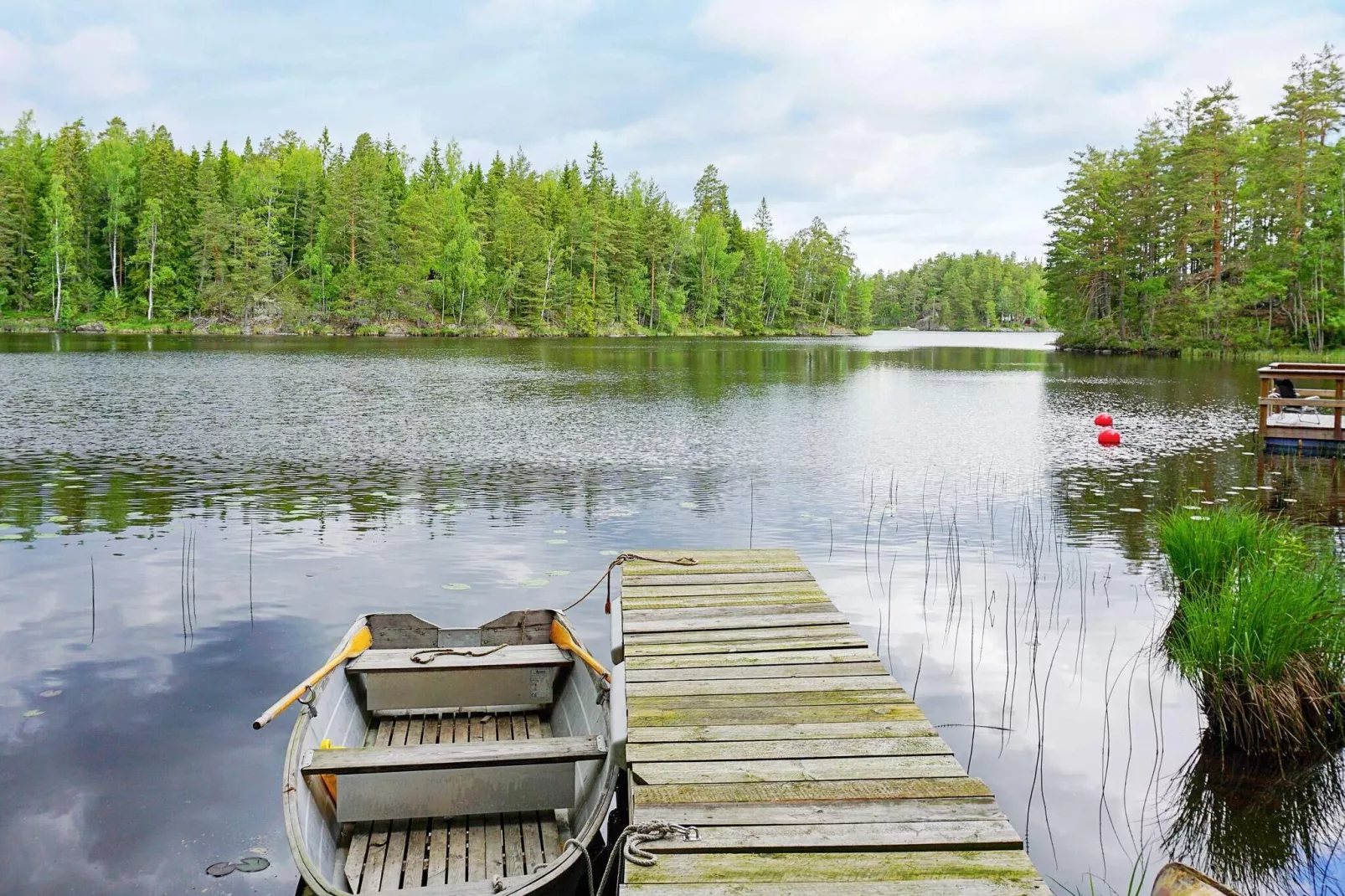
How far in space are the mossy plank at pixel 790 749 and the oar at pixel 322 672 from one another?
1.79m

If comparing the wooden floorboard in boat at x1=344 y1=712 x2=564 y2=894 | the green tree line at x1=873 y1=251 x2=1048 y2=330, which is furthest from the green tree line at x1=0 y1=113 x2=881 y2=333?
the wooden floorboard in boat at x1=344 y1=712 x2=564 y2=894

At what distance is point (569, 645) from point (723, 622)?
145 centimetres

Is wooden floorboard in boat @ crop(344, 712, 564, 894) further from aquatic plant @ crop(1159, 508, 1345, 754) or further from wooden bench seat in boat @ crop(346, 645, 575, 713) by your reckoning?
aquatic plant @ crop(1159, 508, 1345, 754)

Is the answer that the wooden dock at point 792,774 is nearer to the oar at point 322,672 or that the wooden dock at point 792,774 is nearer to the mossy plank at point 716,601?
the mossy plank at point 716,601

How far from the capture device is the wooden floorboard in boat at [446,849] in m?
4.11

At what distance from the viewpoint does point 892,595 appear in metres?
9.77

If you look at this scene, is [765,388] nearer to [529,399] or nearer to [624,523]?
[529,399]

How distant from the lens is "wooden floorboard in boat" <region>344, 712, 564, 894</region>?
162 inches

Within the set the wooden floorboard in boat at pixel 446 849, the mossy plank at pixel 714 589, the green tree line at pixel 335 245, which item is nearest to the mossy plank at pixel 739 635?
the mossy plank at pixel 714 589

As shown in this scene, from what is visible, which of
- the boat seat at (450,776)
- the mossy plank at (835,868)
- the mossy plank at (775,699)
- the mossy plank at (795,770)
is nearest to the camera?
the mossy plank at (835,868)

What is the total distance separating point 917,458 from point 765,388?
16.7 meters

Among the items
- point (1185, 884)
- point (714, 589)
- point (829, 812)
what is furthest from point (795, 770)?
point (714, 589)

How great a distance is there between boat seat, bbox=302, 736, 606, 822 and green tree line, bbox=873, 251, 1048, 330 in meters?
173

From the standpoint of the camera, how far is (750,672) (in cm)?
578
